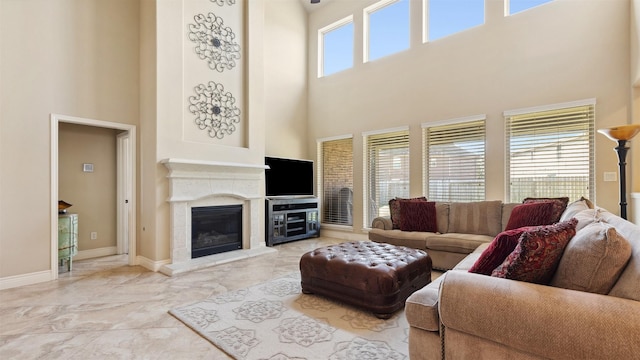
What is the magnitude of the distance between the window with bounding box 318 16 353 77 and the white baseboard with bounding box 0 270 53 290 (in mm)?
5733

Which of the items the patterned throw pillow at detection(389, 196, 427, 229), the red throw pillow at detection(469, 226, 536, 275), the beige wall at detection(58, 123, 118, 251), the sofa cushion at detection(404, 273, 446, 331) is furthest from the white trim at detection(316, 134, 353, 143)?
the sofa cushion at detection(404, 273, 446, 331)

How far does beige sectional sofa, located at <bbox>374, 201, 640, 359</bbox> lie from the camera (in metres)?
1.11

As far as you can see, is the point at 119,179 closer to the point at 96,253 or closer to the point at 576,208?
the point at 96,253

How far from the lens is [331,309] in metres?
2.63

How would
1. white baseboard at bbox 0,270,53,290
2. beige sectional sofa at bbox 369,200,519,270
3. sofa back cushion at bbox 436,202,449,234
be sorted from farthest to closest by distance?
sofa back cushion at bbox 436,202,449,234
beige sectional sofa at bbox 369,200,519,270
white baseboard at bbox 0,270,53,290

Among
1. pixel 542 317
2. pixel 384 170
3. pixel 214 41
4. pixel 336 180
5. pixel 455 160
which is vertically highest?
pixel 214 41

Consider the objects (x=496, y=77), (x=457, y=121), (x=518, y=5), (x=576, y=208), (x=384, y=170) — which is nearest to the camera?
(x=576, y=208)

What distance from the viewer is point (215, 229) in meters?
4.62

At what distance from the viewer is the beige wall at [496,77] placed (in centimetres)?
364

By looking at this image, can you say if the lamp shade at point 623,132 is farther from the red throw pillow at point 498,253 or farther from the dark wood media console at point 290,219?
the dark wood media console at point 290,219

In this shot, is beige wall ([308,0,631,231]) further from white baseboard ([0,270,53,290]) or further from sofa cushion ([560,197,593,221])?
white baseboard ([0,270,53,290])

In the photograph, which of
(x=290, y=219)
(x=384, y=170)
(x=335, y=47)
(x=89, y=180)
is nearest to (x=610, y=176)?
(x=384, y=170)

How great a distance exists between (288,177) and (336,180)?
106 centimetres

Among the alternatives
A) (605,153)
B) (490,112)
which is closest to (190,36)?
Result: (490,112)
